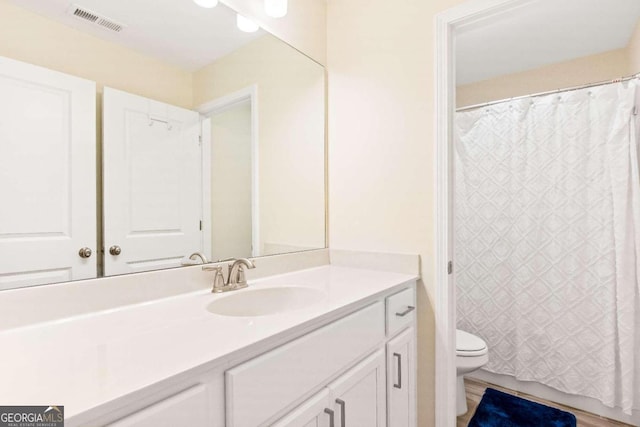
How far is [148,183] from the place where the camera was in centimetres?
114

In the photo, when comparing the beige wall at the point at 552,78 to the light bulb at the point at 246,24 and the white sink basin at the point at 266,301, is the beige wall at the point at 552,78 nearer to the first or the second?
the light bulb at the point at 246,24

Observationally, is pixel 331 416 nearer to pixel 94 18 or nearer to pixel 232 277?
pixel 232 277

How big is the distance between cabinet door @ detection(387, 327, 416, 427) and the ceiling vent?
1.44 meters

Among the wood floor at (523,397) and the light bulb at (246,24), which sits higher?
the light bulb at (246,24)

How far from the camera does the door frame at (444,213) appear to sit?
145 cm

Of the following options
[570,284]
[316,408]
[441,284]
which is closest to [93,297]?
[316,408]

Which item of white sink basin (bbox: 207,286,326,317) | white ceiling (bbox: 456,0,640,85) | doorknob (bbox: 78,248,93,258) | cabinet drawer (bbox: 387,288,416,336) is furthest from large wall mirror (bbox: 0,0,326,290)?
white ceiling (bbox: 456,0,640,85)

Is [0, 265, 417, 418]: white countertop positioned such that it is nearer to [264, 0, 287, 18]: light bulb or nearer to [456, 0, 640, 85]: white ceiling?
[264, 0, 287, 18]: light bulb

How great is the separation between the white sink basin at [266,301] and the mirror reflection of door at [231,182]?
0.22m

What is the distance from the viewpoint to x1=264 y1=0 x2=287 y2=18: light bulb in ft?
4.88

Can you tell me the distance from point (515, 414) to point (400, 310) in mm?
1239

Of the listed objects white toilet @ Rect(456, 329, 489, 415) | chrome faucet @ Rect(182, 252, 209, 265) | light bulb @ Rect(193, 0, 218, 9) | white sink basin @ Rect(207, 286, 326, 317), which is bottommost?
white toilet @ Rect(456, 329, 489, 415)

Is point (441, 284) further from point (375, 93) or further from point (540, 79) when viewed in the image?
point (540, 79)

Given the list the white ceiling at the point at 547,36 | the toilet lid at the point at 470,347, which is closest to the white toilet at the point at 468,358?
the toilet lid at the point at 470,347
